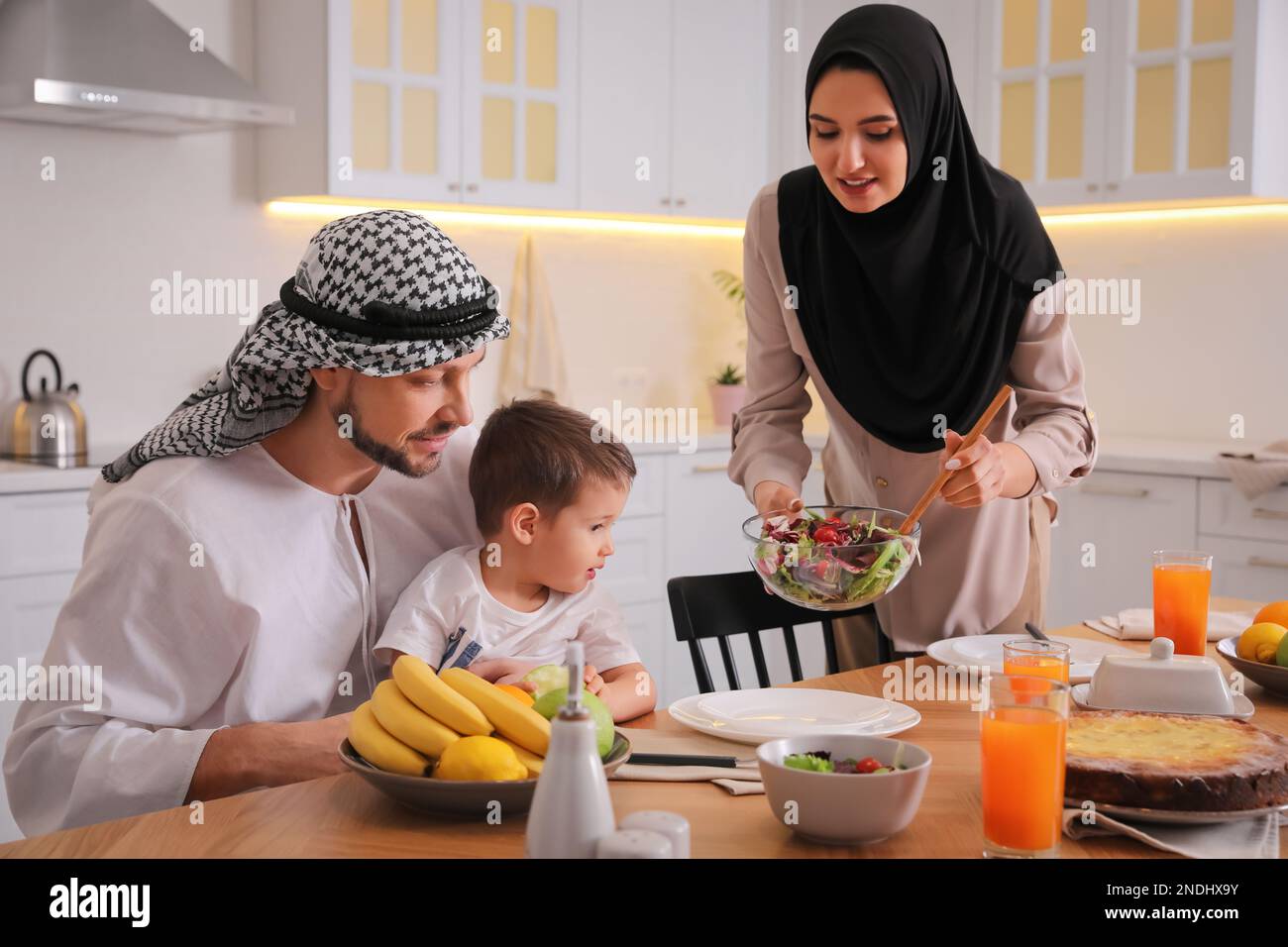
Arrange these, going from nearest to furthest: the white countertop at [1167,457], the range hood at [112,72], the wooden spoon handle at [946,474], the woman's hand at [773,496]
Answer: the wooden spoon handle at [946,474]
the woman's hand at [773,496]
the range hood at [112,72]
the white countertop at [1167,457]

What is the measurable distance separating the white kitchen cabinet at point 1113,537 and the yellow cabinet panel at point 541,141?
183 centimetres

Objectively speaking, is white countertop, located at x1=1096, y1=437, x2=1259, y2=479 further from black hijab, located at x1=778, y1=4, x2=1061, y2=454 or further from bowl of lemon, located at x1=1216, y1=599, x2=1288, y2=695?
bowl of lemon, located at x1=1216, y1=599, x2=1288, y2=695

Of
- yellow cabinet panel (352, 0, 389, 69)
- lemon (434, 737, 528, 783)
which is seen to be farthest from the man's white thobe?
yellow cabinet panel (352, 0, 389, 69)

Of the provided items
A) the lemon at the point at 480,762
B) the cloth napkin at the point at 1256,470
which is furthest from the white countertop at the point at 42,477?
the cloth napkin at the point at 1256,470

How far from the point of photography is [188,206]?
385 centimetres

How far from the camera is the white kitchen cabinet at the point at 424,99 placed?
375cm

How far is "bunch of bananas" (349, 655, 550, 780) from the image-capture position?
121 cm

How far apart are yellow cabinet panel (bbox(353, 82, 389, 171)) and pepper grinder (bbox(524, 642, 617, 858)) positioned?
3070 mm

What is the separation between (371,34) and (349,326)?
252cm

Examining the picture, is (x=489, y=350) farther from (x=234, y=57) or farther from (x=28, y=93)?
(x=28, y=93)

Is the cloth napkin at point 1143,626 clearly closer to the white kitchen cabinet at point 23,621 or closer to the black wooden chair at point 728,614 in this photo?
the black wooden chair at point 728,614
